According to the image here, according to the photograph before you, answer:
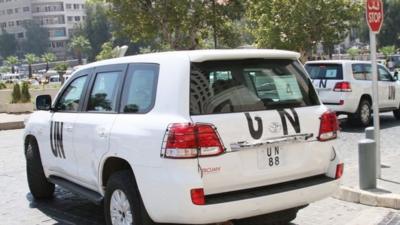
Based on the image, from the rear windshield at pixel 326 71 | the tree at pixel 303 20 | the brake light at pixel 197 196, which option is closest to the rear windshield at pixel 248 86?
the brake light at pixel 197 196

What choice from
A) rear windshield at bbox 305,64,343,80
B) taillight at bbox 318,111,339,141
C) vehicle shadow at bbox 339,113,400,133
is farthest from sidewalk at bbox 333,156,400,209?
rear windshield at bbox 305,64,343,80

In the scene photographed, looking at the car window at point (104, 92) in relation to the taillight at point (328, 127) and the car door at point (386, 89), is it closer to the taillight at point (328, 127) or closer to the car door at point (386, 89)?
the taillight at point (328, 127)

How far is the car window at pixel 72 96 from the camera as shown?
6.14m

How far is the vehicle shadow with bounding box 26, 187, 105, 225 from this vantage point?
6.39 meters

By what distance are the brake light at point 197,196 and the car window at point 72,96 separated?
229 centimetres

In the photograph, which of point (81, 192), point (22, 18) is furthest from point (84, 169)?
point (22, 18)

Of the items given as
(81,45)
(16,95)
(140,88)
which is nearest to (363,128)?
(140,88)

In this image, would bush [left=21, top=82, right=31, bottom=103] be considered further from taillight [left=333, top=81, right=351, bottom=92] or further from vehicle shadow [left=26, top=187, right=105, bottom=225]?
vehicle shadow [left=26, top=187, right=105, bottom=225]

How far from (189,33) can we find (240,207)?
23852 mm

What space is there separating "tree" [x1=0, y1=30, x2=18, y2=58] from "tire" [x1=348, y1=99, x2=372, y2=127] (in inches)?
6462

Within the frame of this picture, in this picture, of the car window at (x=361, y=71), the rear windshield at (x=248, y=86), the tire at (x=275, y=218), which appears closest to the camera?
the rear windshield at (x=248, y=86)

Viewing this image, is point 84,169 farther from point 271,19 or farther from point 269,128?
point 271,19

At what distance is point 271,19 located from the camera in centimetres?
2877

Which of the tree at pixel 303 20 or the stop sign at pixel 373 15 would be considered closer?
the stop sign at pixel 373 15
